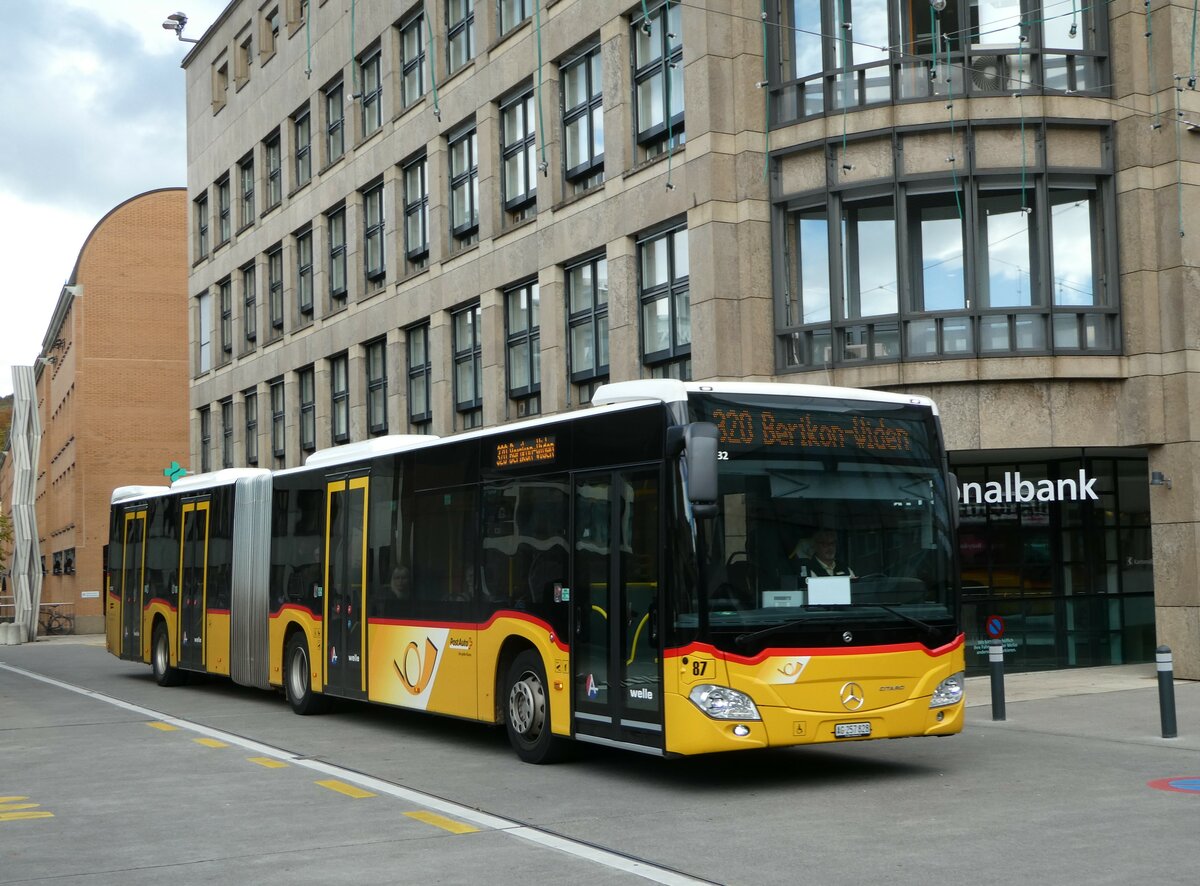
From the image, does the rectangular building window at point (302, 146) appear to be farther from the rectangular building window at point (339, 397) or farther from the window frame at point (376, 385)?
the window frame at point (376, 385)

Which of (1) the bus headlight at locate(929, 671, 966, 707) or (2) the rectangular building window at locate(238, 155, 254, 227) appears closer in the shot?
(1) the bus headlight at locate(929, 671, 966, 707)

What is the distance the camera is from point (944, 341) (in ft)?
68.0

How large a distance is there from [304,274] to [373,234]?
471 centimetres

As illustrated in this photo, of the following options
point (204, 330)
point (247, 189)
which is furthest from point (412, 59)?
point (204, 330)

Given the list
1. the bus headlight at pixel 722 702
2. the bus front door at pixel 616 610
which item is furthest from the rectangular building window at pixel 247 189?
the bus headlight at pixel 722 702

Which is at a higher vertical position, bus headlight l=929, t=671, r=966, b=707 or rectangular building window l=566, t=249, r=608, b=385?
rectangular building window l=566, t=249, r=608, b=385

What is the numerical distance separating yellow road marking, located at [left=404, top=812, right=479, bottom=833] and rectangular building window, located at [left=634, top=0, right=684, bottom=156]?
14.5 m

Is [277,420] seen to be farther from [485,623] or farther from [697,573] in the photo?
[697,573]

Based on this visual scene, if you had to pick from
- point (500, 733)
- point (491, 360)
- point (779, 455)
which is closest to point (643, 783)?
point (779, 455)

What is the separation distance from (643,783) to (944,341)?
1061 centimetres

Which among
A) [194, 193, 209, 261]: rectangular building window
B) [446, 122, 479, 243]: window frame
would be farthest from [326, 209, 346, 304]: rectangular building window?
[194, 193, 209, 261]: rectangular building window

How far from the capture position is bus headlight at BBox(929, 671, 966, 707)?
462 inches

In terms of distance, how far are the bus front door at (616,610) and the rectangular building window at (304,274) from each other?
2703 cm

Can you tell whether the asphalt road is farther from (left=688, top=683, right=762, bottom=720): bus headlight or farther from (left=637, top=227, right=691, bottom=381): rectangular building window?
(left=637, top=227, right=691, bottom=381): rectangular building window
